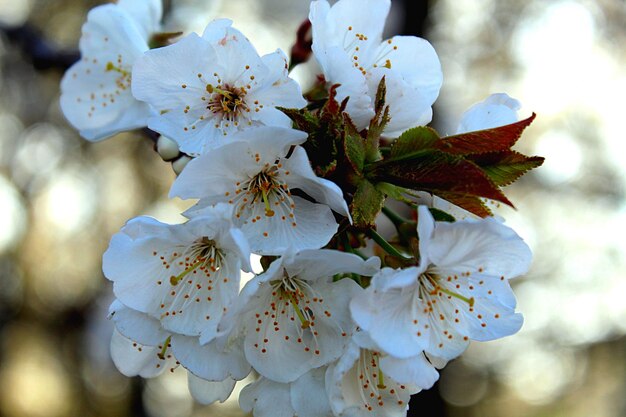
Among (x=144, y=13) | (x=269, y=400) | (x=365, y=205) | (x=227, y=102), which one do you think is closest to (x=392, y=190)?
(x=365, y=205)

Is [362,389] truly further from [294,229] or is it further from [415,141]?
[415,141]

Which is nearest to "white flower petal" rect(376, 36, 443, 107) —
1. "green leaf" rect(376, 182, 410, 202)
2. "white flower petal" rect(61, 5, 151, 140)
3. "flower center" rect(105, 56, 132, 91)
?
"green leaf" rect(376, 182, 410, 202)

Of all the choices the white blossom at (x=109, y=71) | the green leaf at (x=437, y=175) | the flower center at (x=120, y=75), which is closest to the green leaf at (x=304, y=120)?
the green leaf at (x=437, y=175)

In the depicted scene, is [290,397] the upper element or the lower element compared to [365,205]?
lower

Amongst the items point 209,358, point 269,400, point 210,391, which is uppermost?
point 209,358

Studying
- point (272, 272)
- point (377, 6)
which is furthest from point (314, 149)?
point (377, 6)

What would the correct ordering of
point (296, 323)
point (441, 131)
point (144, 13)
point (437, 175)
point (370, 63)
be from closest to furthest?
1. point (437, 175)
2. point (296, 323)
3. point (370, 63)
4. point (144, 13)
5. point (441, 131)

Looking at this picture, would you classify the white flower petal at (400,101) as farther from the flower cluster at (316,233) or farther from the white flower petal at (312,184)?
the white flower petal at (312,184)
